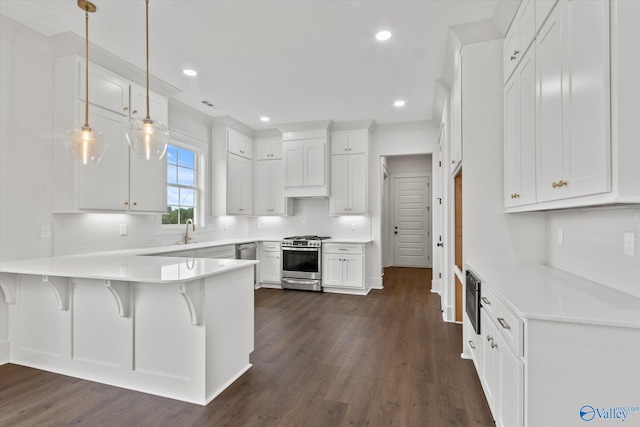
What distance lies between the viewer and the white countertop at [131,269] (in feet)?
6.72

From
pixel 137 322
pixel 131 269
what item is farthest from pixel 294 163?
pixel 137 322

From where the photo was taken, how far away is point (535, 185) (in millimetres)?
2002

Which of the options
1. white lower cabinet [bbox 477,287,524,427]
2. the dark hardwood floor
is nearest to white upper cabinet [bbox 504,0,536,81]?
white lower cabinet [bbox 477,287,524,427]

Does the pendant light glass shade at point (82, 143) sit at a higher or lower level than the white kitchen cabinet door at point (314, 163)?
lower

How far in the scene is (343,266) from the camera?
212 inches

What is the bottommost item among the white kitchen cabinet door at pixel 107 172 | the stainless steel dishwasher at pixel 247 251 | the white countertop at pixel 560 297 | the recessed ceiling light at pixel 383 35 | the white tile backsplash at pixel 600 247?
the stainless steel dishwasher at pixel 247 251

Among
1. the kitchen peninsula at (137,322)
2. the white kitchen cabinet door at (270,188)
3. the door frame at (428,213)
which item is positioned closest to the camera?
the kitchen peninsula at (137,322)

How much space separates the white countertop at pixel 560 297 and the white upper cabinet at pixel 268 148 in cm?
459

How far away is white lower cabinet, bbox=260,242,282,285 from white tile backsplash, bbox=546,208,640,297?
4180 mm

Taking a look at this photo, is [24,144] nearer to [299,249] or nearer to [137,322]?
[137,322]

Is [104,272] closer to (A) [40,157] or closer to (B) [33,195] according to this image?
(B) [33,195]

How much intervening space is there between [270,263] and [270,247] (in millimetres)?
282

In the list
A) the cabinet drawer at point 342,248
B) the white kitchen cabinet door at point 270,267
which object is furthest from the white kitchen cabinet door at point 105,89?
the cabinet drawer at point 342,248

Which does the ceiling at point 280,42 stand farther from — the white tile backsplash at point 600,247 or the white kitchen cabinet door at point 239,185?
the white tile backsplash at point 600,247
